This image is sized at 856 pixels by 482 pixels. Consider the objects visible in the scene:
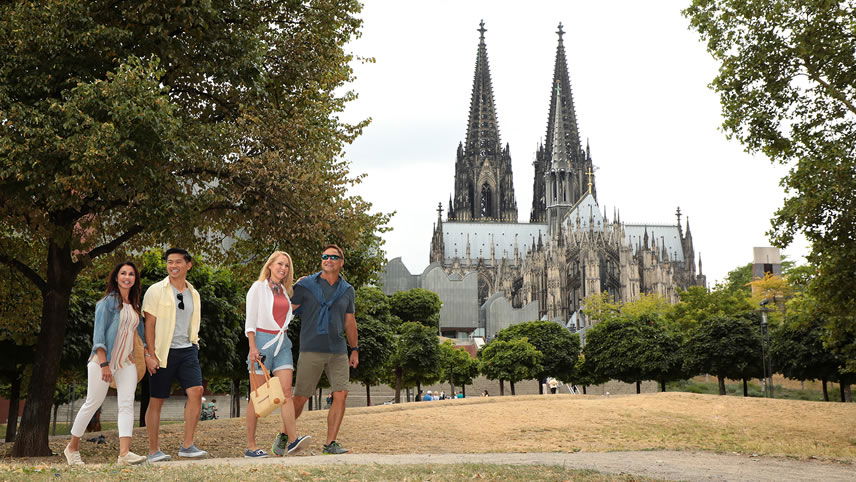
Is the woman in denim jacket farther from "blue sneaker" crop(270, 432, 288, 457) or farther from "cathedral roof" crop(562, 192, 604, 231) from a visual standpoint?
"cathedral roof" crop(562, 192, 604, 231)

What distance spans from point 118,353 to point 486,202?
410ft

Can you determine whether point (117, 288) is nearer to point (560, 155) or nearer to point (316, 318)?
point (316, 318)

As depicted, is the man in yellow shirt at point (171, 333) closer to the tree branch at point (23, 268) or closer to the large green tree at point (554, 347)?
the tree branch at point (23, 268)

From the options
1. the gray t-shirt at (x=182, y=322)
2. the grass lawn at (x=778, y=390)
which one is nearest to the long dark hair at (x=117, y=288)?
the gray t-shirt at (x=182, y=322)

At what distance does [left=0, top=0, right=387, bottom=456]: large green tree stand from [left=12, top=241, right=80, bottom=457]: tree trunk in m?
0.02

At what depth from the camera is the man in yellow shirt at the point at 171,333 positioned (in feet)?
28.8

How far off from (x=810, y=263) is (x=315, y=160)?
33.1ft

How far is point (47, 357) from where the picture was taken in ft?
41.3

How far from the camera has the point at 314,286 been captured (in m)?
9.12

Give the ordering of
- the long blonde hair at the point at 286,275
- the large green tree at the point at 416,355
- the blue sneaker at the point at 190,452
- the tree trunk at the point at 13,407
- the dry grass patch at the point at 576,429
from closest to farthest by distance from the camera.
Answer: the long blonde hair at the point at 286,275 < the blue sneaker at the point at 190,452 < the dry grass patch at the point at 576,429 < the tree trunk at the point at 13,407 < the large green tree at the point at 416,355

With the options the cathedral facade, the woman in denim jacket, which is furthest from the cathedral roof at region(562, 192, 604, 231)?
the woman in denim jacket

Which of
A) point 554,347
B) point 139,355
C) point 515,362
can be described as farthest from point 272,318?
point 554,347

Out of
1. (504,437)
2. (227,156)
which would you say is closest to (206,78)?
(227,156)

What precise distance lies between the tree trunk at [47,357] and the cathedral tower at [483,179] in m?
118
